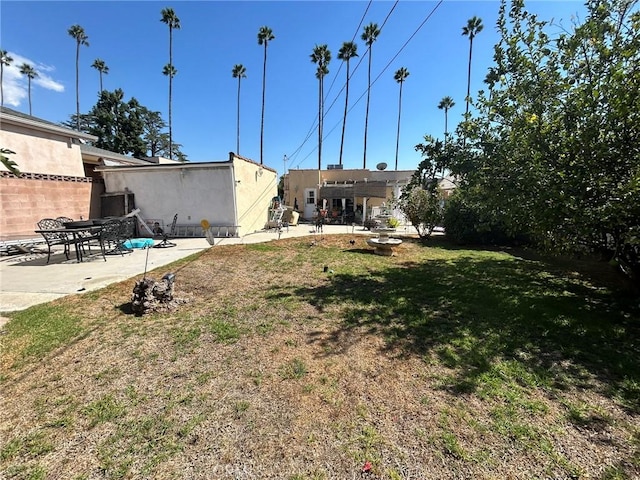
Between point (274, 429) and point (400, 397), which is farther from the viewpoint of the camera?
point (400, 397)

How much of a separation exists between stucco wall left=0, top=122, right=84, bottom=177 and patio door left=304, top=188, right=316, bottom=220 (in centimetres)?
1633

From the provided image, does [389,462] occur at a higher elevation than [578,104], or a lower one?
lower

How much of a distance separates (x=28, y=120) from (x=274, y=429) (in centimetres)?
1762

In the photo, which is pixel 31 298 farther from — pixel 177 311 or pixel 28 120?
pixel 28 120

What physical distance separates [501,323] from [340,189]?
66.5ft

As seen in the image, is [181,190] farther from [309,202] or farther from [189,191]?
[309,202]

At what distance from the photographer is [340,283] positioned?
21.6ft

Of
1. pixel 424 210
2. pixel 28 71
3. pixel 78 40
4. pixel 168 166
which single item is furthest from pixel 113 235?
pixel 28 71

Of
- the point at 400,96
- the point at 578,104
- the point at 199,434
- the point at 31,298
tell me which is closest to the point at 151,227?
the point at 31,298

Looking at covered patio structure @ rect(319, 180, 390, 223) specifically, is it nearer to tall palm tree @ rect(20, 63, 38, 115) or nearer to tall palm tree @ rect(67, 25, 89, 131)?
tall palm tree @ rect(67, 25, 89, 131)

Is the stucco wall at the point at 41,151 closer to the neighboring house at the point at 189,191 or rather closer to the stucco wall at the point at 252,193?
the neighboring house at the point at 189,191

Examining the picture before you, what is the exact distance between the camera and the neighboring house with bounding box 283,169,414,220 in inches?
886

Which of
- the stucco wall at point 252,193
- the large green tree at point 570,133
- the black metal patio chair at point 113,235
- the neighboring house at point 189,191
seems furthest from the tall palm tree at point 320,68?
the large green tree at point 570,133

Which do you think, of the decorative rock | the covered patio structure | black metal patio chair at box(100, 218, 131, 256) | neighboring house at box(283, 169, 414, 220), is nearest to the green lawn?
the decorative rock
